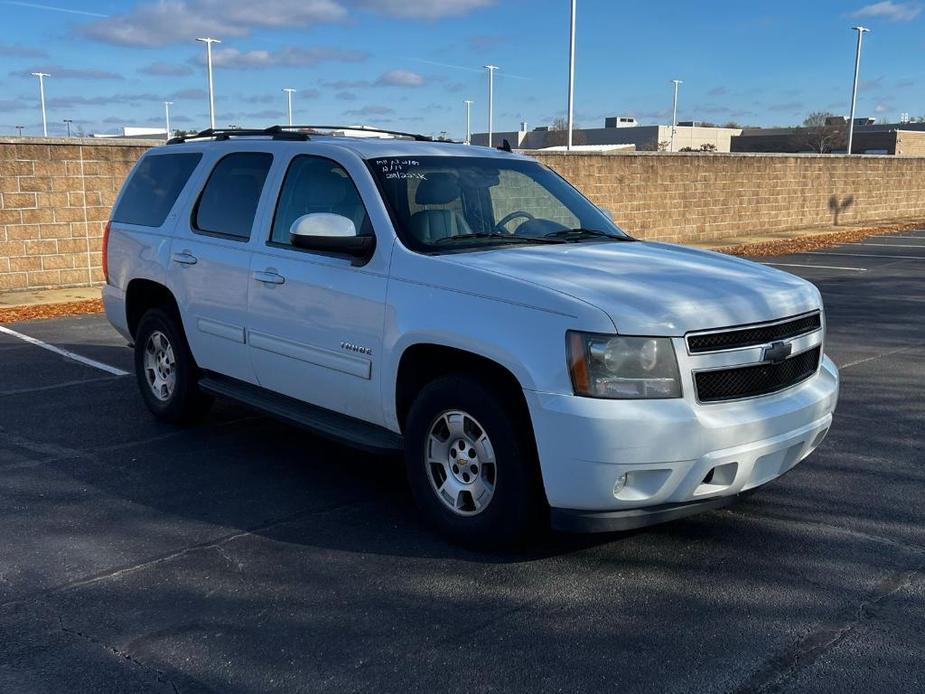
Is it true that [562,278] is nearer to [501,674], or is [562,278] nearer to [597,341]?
[597,341]

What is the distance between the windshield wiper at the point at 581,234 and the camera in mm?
5219

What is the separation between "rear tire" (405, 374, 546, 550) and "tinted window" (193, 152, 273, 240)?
195 cm

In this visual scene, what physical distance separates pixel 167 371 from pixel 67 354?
10.4ft

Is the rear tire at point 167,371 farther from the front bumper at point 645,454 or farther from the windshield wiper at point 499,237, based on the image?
the front bumper at point 645,454

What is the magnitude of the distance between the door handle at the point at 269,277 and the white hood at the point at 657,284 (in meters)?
1.16

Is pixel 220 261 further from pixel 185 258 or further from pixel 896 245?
pixel 896 245

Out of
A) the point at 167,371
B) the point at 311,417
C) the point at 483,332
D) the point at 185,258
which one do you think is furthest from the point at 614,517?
the point at 167,371

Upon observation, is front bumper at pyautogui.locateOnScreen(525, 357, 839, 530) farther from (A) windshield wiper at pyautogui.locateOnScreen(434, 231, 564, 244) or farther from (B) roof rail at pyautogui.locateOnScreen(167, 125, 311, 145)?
(B) roof rail at pyautogui.locateOnScreen(167, 125, 311, 145)

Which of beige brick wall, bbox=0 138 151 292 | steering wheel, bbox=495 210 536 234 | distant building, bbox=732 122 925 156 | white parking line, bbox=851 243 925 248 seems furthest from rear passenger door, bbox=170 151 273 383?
distant building, bbox=732 122 925 156

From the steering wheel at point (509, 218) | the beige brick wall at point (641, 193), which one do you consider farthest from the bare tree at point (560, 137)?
the steering wheel at point (509, 218)

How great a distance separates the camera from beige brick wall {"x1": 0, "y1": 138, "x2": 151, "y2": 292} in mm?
12641

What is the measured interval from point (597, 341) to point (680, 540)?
4.41 ft

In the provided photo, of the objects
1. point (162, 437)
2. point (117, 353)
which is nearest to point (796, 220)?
point (117, 353)

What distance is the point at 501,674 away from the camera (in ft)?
10.8
